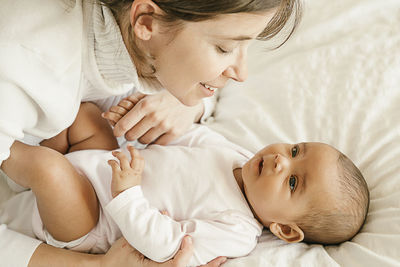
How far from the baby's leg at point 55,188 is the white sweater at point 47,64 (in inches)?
2.4

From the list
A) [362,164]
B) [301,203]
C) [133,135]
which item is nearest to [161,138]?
[133,135]

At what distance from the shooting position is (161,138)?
1.21 metres

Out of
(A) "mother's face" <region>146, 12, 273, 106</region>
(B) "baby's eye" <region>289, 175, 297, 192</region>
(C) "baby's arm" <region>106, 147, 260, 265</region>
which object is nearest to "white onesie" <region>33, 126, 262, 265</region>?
(C) "baby's arm" <region>106, 147, 260, 265</region>

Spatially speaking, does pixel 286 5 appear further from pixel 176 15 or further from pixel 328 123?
pixel 328 123

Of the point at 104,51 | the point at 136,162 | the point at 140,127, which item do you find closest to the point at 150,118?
the point at 140,127

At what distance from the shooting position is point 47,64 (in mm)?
863

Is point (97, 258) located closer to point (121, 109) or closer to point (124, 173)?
point (124, 173)

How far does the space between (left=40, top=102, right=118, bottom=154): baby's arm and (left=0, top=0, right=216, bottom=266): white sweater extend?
0.16m

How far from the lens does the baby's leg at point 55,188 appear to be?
0.97m

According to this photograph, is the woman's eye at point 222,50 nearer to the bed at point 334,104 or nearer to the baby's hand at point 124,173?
the baby's hand at point 124,173

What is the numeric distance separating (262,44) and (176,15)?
0.70m

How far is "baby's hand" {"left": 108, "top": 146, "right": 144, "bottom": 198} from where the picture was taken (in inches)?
39.6

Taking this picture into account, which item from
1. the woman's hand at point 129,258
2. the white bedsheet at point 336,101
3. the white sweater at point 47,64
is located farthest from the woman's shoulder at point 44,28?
the white bedsheet at point 336,101

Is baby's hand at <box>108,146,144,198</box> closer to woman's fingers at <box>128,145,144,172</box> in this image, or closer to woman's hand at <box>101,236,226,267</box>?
woman's fingers at <box>128,145,144,172</box>
